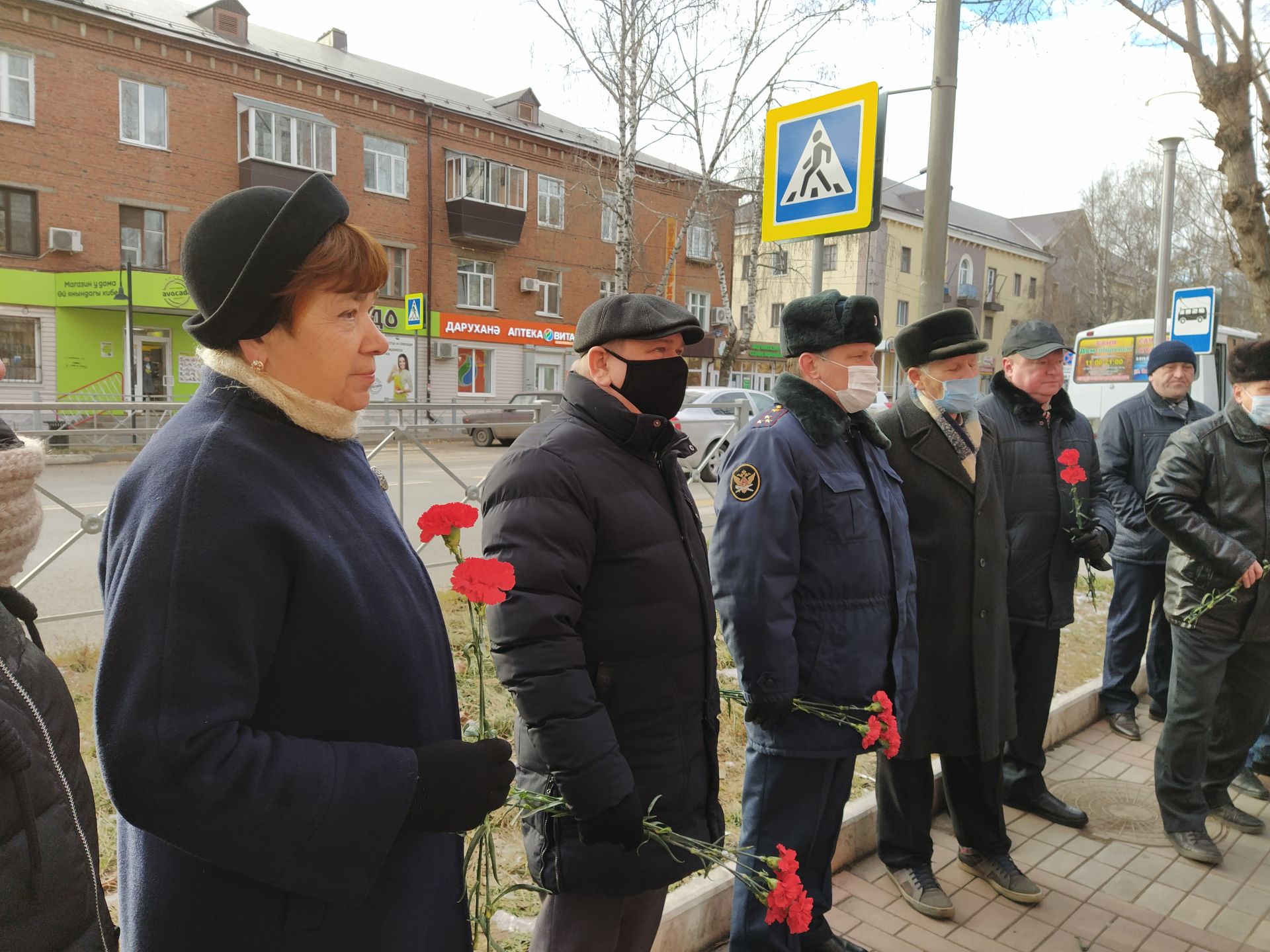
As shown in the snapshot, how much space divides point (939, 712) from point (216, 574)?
2.80 metres

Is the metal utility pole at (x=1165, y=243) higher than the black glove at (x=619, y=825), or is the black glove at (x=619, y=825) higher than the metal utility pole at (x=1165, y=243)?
the metal utility pole at (x=1165, y=243)

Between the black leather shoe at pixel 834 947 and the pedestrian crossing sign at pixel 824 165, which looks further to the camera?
the pedestrian crossing sign at pixel 824 165

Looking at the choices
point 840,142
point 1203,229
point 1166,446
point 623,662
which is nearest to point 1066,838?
point 1166,446

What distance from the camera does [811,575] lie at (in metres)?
2.77

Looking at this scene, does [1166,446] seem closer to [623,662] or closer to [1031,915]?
[1031,915]

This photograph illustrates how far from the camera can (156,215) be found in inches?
875

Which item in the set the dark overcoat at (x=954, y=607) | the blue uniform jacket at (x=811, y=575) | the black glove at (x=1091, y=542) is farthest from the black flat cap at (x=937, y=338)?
the black glove at (x=1091, y=542)

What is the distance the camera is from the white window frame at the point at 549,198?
98.2ft

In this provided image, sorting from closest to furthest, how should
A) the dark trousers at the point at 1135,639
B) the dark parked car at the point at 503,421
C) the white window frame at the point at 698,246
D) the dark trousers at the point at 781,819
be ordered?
the dark trousers at the point at 781,819
the dark trousers at the point at 1135,639
the dark parked car at the point at 503,421
the white window frame at the point at 698,246

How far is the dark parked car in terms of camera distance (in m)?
7.67

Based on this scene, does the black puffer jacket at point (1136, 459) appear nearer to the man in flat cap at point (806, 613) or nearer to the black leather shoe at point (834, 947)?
the man in flat cap at point (806, 613)

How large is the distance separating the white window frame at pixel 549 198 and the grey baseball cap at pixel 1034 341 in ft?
90.1

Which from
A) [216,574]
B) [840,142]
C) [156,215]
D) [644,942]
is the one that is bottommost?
[644,942]

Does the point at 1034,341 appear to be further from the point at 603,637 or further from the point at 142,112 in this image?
the point at 142,112
